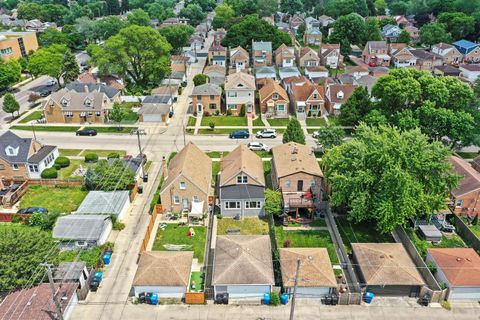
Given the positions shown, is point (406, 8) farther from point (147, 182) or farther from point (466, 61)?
point (147, 182)

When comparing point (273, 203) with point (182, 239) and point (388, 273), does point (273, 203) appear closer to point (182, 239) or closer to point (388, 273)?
point (182, 239)

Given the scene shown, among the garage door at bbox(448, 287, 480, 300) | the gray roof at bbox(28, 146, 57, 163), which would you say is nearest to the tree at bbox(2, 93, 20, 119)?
the gray roof at bbox(28, 146, 57, 163)

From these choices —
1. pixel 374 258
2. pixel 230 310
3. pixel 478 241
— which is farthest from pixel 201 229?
pixel 478 241

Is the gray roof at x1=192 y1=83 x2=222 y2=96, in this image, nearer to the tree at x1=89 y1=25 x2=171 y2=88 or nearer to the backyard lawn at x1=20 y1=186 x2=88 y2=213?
the tree at x1=89 y1=25 x2=171 y2=88

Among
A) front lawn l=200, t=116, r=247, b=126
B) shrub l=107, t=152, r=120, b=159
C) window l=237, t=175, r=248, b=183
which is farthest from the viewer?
front lawn l=200, t=116, r=247, b=126

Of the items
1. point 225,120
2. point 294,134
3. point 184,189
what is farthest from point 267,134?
point 184,189
